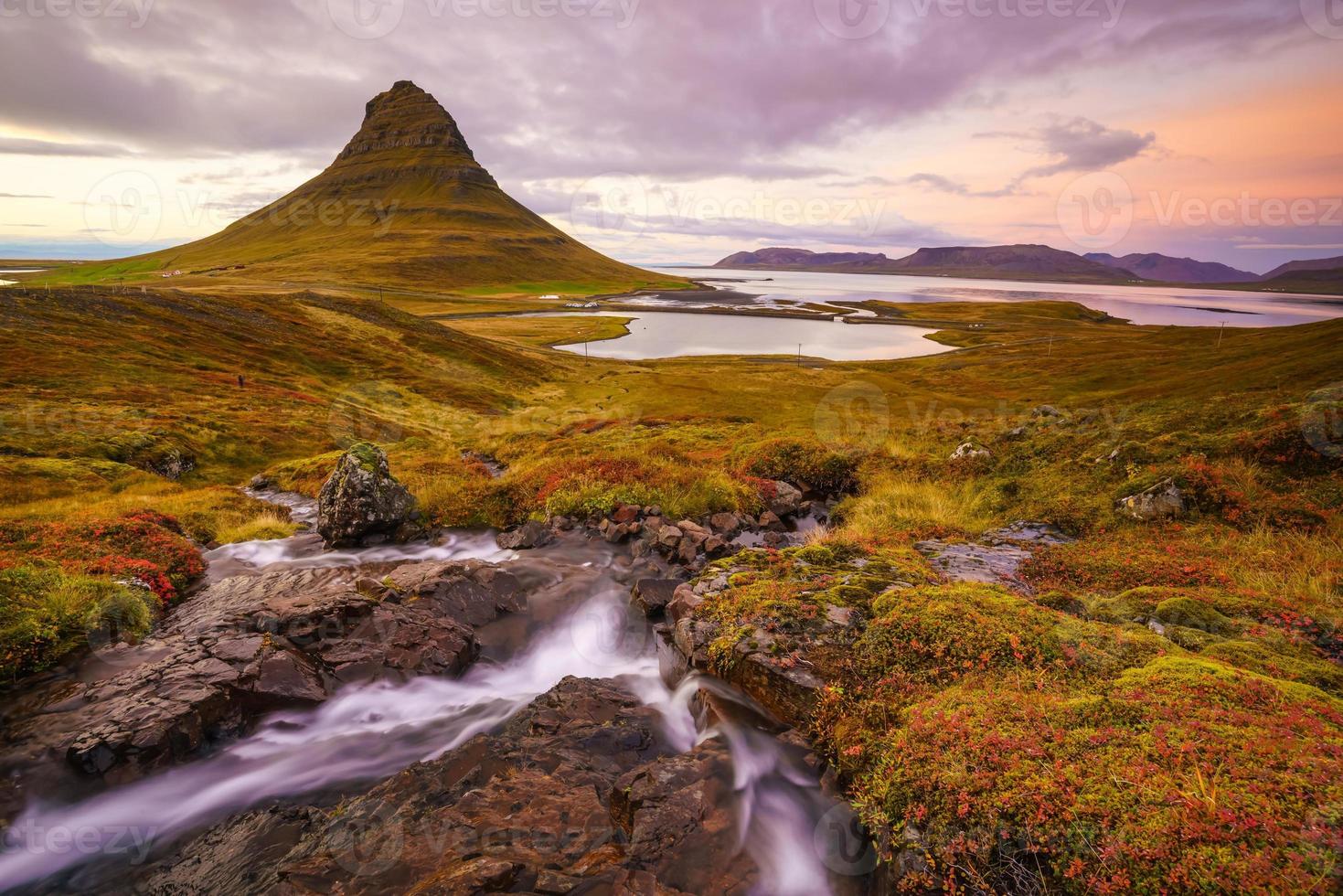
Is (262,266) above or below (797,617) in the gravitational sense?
above

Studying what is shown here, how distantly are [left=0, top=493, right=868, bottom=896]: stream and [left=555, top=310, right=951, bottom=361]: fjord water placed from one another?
92.4 metres

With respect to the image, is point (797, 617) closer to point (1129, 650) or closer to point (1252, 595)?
point (1129, 650)

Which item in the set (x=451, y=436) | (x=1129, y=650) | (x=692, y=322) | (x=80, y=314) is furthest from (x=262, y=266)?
(x=1129, y=650)

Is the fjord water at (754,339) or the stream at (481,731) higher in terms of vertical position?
the fjord water at (754,339)

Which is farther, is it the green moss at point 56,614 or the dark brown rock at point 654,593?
the dark brown rock at point 654,593

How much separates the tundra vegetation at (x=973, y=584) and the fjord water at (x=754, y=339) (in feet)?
246

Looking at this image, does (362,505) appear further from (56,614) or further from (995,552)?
(995,552)

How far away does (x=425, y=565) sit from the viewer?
575 inches

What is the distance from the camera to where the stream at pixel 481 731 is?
6.98 m

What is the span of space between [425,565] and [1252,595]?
55.8ft

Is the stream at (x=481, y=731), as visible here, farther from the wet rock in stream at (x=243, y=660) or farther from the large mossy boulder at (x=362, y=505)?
the large mossy boulder at (x=362, y=505)

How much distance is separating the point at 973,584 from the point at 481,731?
930cm

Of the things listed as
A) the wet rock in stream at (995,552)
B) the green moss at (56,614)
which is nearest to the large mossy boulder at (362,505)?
the green moss at (56,614)

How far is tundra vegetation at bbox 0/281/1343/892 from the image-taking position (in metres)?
5.16
